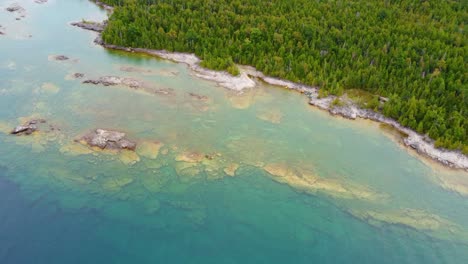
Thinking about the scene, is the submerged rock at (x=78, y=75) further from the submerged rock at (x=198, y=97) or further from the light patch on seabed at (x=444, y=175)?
the light patch on seabed at (x=444, y=175)

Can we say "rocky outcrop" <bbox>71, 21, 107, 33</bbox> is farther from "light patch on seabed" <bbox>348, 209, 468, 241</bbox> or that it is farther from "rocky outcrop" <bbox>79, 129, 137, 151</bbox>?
"light patch on seabed" <bbox>348, 209, 468, 241</bbox>

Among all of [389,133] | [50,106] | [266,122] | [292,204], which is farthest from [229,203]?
[50,106]

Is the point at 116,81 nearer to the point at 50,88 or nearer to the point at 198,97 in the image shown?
the point at 50,88

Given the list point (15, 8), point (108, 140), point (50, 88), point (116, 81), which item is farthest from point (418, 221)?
point (15, 8)

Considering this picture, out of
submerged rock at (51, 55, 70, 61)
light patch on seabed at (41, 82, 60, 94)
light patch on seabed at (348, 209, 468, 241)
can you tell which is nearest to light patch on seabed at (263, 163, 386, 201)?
light patch on seabed at (348, 209, 468, 241)

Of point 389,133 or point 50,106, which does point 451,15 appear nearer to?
point 389,133

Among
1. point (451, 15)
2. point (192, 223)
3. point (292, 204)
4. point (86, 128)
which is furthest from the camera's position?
point (451, 15)
